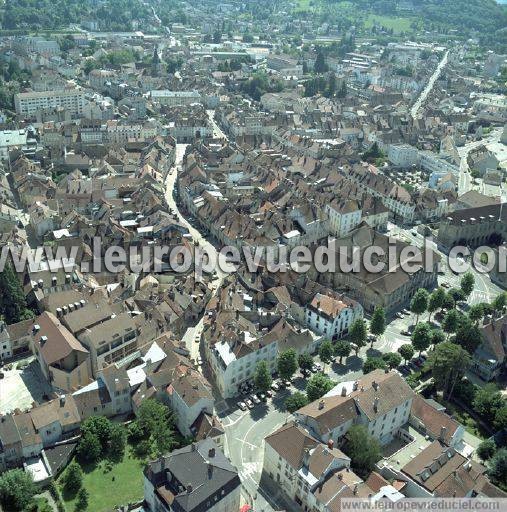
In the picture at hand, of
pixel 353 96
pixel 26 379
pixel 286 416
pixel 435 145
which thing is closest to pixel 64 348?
pixel 26 379

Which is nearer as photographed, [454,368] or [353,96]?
[454,368]

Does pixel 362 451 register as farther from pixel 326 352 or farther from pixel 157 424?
pixel 157 424

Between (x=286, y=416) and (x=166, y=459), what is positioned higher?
(x=166, y=459)

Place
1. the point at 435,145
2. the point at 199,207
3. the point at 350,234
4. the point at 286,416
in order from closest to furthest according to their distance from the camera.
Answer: the point at 286,416 → the point at 350,234 → the point at 199,207 → the point at 435,145

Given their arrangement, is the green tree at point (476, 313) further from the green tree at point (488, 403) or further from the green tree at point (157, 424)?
the green tree at point (157, 424)

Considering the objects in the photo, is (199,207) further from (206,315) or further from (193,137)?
(193,137)
